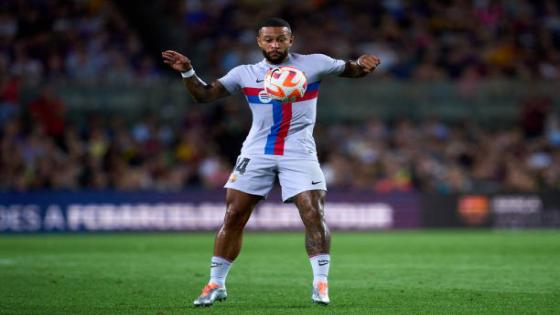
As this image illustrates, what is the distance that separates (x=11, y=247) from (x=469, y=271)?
8.31 metres

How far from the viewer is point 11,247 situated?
1720 cm

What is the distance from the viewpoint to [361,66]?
8.91m

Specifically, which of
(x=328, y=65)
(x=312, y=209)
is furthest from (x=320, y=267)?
(x=328, y=65)

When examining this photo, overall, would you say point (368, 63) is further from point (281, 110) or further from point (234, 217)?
point (234, 217)

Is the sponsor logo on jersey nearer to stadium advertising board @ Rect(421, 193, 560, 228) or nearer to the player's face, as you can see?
the player's face

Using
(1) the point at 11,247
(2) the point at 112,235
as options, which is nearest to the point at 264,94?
(1) the point at 11,247

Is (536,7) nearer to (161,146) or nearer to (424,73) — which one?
(424,73)

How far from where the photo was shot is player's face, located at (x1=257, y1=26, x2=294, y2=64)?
344 inches

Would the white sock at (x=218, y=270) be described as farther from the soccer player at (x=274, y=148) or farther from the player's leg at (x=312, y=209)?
the player's leg at (x=312, y=209)

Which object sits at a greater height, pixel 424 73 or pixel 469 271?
pixel 424 73

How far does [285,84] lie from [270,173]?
779 millimetres

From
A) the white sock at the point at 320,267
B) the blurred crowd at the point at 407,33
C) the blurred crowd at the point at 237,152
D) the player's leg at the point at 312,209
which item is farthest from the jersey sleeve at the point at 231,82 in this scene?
the blurred crowd at the point at 407,33

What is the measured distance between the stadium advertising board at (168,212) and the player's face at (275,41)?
12858mm

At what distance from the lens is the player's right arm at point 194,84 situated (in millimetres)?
8648
